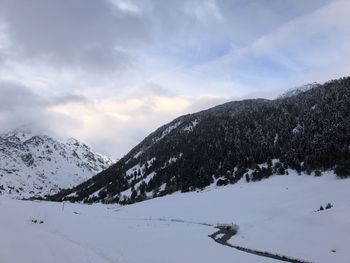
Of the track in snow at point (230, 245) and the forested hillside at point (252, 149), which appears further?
the forested hillside at point (252, 149)

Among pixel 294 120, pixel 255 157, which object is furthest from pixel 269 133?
pixel 255 157

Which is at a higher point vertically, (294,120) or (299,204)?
(294,120)

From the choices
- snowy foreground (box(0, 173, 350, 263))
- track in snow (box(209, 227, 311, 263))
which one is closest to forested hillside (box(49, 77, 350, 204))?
snowy foreground (box(0, 173, 350, 263))

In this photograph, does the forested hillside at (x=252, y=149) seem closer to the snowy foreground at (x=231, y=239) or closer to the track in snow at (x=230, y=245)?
the snowy foreground at (x=231, y=239)

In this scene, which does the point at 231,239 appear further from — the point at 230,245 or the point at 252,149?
the point at 252,149

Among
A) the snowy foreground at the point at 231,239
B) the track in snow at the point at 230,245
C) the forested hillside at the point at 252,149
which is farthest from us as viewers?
the forested hillside at the point at 252,149

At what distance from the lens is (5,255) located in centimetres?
2600

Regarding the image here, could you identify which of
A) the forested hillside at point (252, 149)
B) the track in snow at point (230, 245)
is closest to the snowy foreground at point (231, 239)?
the track in snow at point (230, 245)

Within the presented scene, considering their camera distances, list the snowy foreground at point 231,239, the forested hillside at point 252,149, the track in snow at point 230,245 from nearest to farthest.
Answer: the snowy foreground at point 231,239
the track in snow at point 230,245
the forested hillside at point 252,149

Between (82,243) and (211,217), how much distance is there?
92.4 ft

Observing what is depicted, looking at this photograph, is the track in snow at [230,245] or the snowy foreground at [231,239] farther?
the track in snow at [230,245]

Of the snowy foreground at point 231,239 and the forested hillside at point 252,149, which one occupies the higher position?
the forested hillside at point 252,149

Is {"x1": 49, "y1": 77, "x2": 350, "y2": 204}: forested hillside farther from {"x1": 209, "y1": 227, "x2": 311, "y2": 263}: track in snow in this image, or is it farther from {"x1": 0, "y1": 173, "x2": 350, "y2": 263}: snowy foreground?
{"x1": 209, "y1": 227, "x2": 311, "y2": 263}: track in snow

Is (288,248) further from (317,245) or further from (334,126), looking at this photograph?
(334,126)
